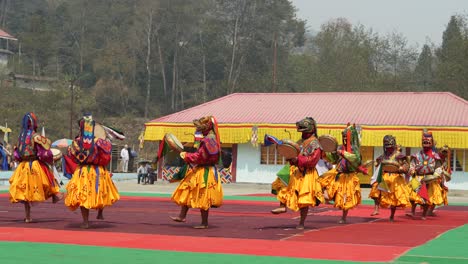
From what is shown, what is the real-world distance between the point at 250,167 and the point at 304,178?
2599 centimetres

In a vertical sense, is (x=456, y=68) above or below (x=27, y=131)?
above

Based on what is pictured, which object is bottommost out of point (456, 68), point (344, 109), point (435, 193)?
point (435, 193)

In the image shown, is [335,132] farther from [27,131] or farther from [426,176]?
[27,131]

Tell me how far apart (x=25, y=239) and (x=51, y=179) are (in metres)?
3.70

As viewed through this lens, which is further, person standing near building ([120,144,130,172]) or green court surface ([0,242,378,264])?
person standing near building ([120,144,130,172])

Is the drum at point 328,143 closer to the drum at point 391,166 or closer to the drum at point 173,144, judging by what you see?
the drum at point 391,166

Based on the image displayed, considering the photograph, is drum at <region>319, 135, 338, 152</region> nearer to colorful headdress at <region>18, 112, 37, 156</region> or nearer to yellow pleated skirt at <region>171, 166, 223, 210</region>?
yellow pleated skirt at <region>171, 166, 223, 210</region>

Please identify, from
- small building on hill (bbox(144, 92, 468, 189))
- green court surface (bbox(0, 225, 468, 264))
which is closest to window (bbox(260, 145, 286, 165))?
small building on hill (bbox(144, 92, 468, 189))

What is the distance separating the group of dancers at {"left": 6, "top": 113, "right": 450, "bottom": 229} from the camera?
1394cm

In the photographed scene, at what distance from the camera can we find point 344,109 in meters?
41.0

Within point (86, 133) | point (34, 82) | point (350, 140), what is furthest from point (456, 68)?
point (86, 133)

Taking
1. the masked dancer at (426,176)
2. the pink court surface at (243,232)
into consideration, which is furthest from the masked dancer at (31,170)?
the masked dancer at (426,176)

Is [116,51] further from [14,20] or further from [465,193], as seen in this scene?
[465,193]

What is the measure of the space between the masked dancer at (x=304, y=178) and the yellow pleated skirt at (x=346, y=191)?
1995mm
